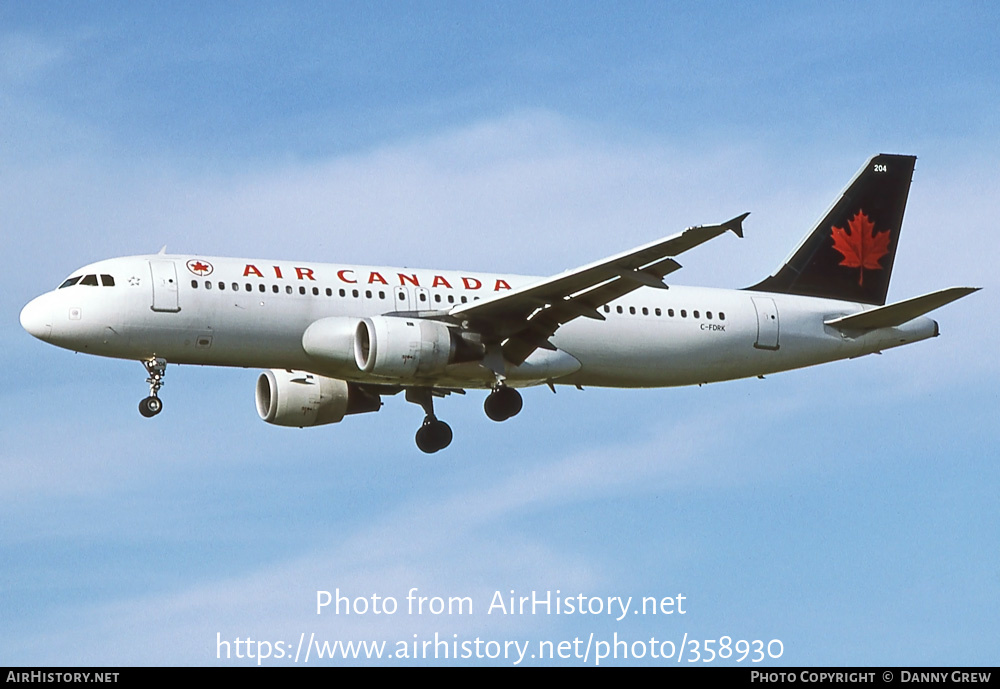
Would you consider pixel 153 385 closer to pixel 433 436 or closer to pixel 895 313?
pixel 433 436

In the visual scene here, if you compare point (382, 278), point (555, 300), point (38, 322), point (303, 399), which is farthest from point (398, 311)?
point (38, 322)

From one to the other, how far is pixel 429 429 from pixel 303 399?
11.4 feet

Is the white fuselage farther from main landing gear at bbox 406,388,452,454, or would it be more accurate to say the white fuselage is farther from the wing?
main landing gear at bbox 406,388,452,454

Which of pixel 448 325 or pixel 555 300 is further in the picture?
pixel 448 325

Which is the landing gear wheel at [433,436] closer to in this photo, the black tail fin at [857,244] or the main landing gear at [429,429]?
the main landing gear at [429,429]

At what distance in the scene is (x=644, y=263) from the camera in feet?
125

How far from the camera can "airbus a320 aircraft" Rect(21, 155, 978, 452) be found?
40.0 meters

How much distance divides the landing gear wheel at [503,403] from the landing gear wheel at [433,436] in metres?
3.65

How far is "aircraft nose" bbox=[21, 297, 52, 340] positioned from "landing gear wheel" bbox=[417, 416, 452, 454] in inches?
421

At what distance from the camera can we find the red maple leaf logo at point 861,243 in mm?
48844

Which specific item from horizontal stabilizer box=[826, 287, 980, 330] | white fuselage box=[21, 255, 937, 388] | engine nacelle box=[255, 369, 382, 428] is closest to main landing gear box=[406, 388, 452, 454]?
engine nacelle box=[255, 369, 382, 428]

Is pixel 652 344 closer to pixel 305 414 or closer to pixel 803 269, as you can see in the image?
pixel 803 269

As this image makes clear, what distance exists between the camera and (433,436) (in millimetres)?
46125
